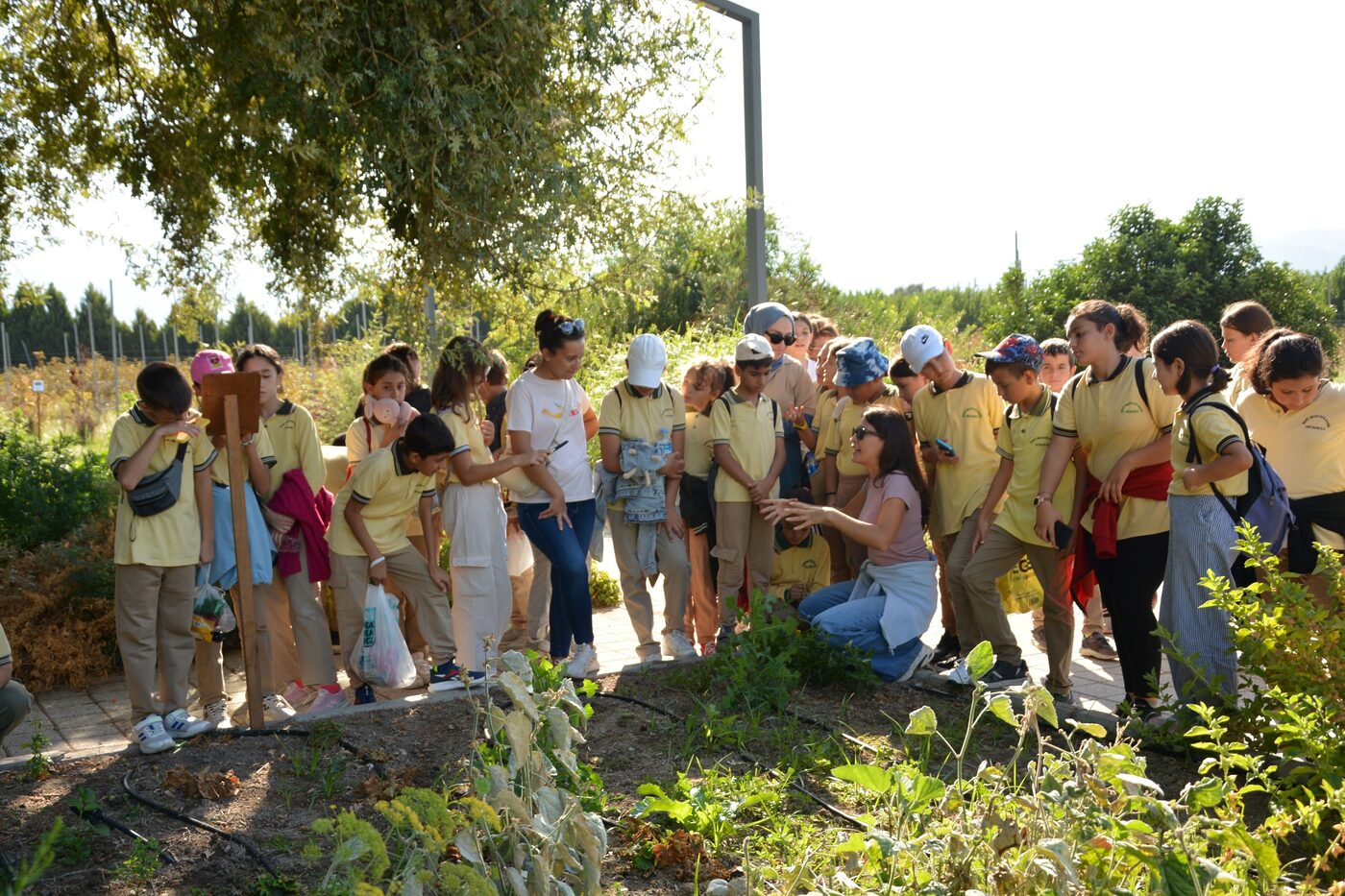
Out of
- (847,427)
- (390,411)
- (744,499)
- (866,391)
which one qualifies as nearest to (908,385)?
(866,391)

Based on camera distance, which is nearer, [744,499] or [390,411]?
[390,411]

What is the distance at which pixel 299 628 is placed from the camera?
6.31m

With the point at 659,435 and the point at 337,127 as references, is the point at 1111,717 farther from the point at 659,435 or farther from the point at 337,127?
the point at 337,127

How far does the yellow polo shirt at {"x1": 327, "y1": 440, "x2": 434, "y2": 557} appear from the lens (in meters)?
6.21

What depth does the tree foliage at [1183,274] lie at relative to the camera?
1666 cm

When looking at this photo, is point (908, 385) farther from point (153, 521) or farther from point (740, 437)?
point (153, 521)

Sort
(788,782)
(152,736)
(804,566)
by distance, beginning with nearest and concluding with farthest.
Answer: (788,782), (152,736), (804,566)

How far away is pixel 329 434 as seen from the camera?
16.0 metres

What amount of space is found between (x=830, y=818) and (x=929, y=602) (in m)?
2.00

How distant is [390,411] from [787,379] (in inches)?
100

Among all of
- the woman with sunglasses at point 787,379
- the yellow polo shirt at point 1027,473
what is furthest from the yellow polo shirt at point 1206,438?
the woman with sunglasses at point 787,379

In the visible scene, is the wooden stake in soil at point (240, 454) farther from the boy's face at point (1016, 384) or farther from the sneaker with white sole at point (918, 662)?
the boy's face at point (1016, 384)

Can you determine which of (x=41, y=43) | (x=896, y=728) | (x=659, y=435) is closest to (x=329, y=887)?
(x=896, y=728)

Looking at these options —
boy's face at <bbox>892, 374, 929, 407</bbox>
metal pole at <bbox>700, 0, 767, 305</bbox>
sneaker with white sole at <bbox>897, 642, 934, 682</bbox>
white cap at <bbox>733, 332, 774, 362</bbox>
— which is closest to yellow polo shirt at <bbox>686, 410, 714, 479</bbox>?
white cap at <bbox>733, 332, 774, 362</bbox>
